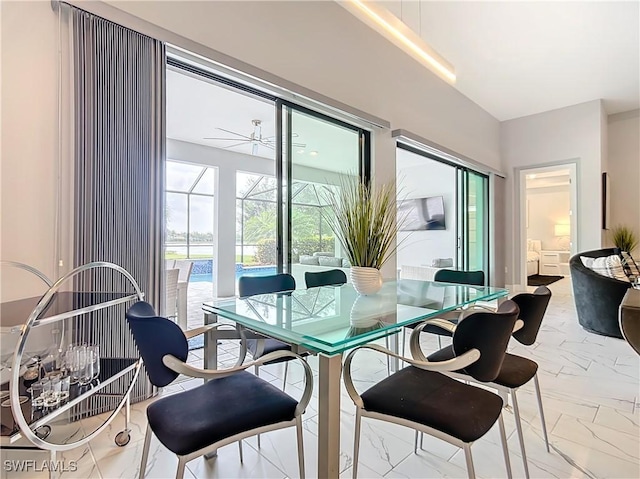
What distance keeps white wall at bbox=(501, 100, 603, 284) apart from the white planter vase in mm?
5389

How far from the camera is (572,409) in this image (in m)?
2.00

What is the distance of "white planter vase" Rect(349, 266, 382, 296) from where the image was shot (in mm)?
2064

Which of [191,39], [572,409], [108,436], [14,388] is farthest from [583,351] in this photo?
[191,39]

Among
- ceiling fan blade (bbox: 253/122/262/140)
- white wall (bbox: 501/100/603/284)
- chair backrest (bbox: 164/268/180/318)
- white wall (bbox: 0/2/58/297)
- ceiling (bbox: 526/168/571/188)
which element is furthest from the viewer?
ceiling (bbox: 526/168/571/188)

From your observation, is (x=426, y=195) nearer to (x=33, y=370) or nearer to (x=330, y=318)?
(x=330, y=318)

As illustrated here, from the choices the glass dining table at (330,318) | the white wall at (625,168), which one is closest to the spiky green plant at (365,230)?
the glass dining table at (330,318)

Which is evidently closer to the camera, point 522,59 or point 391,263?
point 391,263

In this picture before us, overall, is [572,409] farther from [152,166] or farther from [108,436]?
[152,166]

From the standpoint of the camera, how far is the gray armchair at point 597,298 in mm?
3344

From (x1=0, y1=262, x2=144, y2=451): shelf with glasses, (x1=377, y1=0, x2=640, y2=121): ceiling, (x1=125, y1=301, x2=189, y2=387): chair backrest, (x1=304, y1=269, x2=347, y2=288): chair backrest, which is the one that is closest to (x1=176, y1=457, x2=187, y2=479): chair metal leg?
(x1=125, y1=301, x2=189, y2=387): chair backrest

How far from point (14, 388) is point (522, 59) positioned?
5.67 metres

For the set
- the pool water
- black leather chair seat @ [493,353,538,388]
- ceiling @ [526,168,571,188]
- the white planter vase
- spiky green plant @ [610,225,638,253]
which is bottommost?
the pool water

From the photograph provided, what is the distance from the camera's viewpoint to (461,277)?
108 inches

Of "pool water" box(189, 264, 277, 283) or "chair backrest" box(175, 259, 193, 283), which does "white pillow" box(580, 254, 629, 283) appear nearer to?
"chair backrest" box(175, 259, 193, 283)
